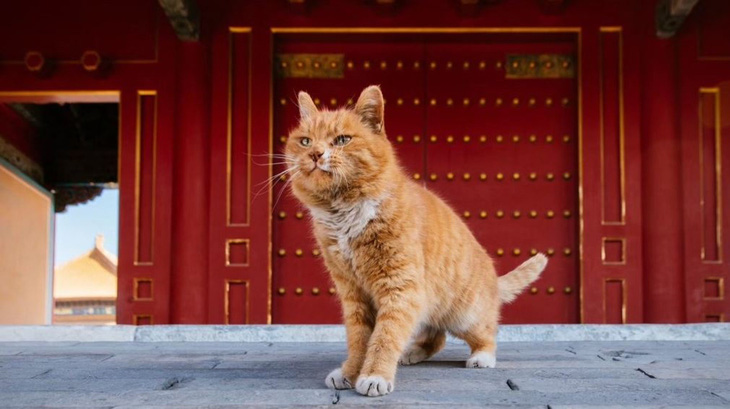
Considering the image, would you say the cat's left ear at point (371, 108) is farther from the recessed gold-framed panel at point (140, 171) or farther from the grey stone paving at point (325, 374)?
the recessed gold-framed panel at point (140, 171)

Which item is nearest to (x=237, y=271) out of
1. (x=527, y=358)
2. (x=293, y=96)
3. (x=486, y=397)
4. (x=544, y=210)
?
(x=293, y=96)

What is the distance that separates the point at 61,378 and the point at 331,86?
3461 millimetres

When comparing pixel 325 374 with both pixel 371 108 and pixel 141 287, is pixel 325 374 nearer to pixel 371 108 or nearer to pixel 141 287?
pixel 371 108

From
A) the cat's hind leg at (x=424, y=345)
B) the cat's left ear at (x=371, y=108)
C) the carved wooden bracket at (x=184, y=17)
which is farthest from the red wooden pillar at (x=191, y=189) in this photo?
the cat's left ear at (x=371, y=108)

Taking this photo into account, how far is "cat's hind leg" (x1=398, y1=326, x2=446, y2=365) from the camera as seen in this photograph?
241 cm

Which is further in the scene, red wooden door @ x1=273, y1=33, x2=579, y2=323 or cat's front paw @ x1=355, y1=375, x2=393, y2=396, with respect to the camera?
red wooden door @ x1=273, y1=33, x2=579, y2=323

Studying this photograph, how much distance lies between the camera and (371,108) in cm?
212

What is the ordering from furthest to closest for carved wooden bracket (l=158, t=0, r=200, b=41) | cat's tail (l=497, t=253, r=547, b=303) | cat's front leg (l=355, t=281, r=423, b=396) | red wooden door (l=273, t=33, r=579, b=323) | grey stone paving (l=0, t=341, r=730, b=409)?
red wooden door (l=273, t=33, r=579, b=323)
carved wooden bracket (l=158, t=0, r=200, b=41)
cat's tail (l=497, t=253, r=547, b=303)
cat's front leg (l=355, t=281, r=423, b=396)
grey stone paving (l=0, t=341, r=730, b=409)

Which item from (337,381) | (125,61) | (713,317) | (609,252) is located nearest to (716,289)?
(713,317)

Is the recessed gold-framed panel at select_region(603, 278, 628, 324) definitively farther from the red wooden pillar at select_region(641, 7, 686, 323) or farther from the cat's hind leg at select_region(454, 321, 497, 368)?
the cat's hind leg at select_region(454, 321, 497, 368)

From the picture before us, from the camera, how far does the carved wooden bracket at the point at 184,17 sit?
441cm

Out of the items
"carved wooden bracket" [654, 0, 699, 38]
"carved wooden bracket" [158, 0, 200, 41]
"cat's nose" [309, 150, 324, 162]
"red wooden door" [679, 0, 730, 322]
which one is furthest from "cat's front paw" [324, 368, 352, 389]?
"carved wooden bracket" [654, 0, 699, 38]

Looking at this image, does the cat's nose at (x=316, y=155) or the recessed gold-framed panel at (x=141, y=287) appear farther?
the recessed gold-framed panel at (x=141, y=287)

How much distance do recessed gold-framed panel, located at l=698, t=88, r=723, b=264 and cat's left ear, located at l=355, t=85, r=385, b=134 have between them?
3.61m
